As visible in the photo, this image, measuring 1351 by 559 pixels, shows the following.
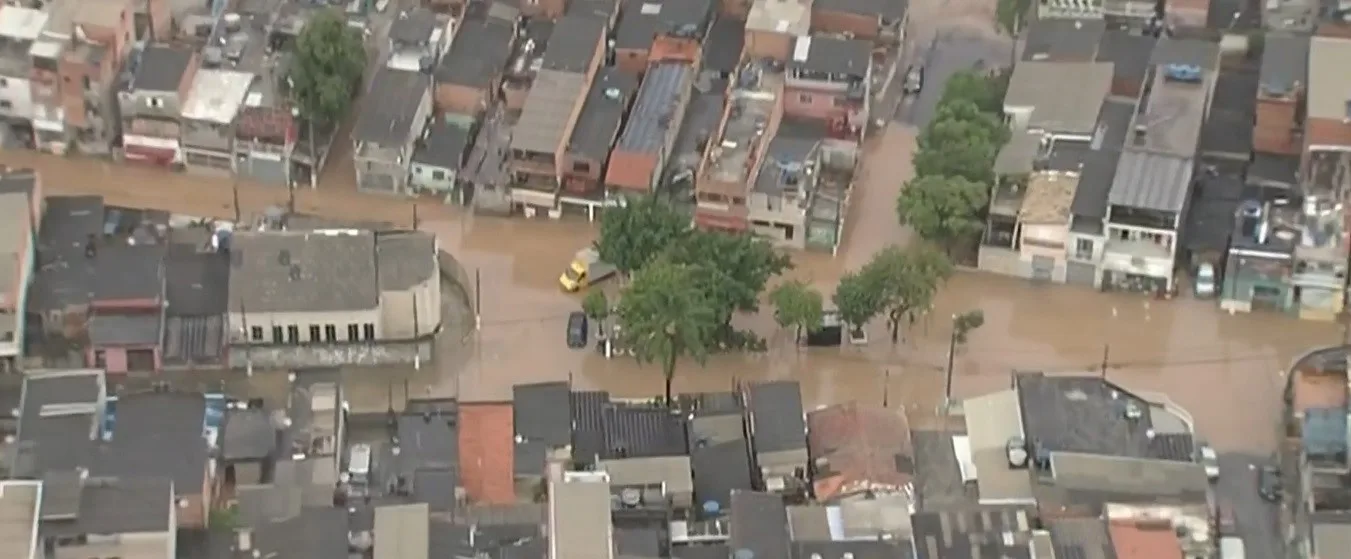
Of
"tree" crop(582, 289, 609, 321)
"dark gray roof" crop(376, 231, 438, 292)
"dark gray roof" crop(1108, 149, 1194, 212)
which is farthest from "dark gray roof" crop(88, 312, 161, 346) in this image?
"dark gray roof" crop(1108, 149, 1194, 212)

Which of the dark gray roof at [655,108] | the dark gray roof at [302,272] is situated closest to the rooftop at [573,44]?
the dark gray roof at [655,108]

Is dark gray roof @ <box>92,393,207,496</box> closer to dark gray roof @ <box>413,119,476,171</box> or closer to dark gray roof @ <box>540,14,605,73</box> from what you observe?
dark gray roof @ <box>413,119,476,171</box>

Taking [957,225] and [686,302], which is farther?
[957,225]

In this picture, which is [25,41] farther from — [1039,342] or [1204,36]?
[1204,36]

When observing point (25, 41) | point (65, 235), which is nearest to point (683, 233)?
point (65, 235)

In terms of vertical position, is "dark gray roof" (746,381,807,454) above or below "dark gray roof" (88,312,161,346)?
below

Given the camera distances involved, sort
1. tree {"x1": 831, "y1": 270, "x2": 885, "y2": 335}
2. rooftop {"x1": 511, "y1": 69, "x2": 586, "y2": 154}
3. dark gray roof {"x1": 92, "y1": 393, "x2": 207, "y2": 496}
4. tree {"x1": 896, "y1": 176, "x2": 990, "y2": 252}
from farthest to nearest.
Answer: rooftop {"x1": 511, "y1": 69, "x2": 586, "y2": 154} < tree {"x1": 896, "y1": 176, "x2": 990, "y2": 252} < tree {"x1": 831, "y1": 270, "x2": 885, "y2": 335} < dark gray roof {"x1": 92, "y1": 393, "x2": 207, "y2": 496}

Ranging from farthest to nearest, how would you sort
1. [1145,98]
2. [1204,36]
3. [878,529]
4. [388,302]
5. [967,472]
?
[1204,36] < [1145,98] < [388,302] < [967,472] < [878,529]
